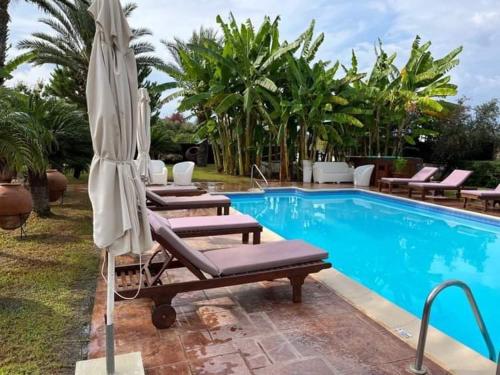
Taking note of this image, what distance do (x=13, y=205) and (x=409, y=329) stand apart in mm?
5635

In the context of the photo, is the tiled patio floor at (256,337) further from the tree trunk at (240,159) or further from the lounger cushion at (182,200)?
the tree trunk at (240,159)

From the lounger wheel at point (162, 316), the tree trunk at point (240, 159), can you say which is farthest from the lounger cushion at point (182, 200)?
the tree trunk at point (240, 159)

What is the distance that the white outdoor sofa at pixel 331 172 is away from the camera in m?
16.1

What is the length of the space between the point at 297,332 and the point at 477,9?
1418cm

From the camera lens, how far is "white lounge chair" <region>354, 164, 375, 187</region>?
1532 cm

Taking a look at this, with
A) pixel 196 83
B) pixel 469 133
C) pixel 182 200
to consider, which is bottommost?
pixel 182 200

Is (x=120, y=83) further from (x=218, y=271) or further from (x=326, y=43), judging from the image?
(x=326, y=43)

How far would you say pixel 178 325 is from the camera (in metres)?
3.45

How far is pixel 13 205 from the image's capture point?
5652 millimetres

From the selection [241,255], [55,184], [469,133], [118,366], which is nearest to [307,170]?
[469,133]

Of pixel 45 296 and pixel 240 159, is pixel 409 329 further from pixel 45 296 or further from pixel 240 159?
pixel 240 159

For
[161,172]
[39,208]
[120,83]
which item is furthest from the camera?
[161,172]

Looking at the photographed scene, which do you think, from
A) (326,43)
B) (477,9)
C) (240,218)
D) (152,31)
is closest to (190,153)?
(152,31)

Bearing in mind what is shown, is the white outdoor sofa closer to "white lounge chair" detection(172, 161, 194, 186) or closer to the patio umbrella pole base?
"white lounge chair" detection(172, 161, 194, 186)
